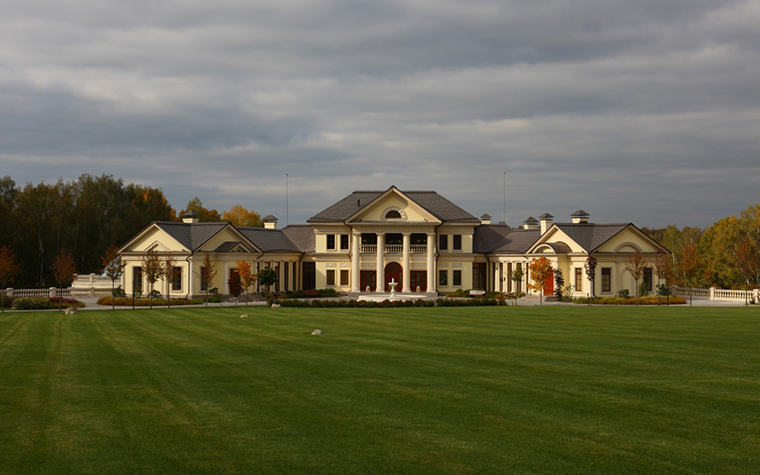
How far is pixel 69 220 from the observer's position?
80.6 m

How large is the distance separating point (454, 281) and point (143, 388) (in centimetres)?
5390

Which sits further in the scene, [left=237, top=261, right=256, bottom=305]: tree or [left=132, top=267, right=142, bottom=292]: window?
[left=132, top=267, right=142, bottom=292]: window

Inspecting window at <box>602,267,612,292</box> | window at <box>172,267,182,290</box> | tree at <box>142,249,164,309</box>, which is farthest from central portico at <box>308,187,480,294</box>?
tree at <box>142,249,164,309</box>

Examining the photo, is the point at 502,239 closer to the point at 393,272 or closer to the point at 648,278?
the point at 393,272

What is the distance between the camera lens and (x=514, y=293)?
64.0 m

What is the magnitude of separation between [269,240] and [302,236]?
4.95 metres

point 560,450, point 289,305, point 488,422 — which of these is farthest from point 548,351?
point 289,305

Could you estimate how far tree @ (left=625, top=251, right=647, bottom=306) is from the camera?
5381 cm

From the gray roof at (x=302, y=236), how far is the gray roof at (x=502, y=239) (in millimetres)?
16738

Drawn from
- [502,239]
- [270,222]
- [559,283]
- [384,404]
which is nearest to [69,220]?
[270,222]

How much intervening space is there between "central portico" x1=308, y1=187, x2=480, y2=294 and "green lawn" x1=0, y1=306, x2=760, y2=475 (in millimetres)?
40567

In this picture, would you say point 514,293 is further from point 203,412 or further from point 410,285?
point 203,412

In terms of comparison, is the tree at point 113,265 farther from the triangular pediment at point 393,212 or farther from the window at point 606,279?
the window at point 606,279

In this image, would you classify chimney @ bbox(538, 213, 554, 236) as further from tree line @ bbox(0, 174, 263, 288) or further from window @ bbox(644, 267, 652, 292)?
tree line @ bbox(0, 174, 263, 288)
